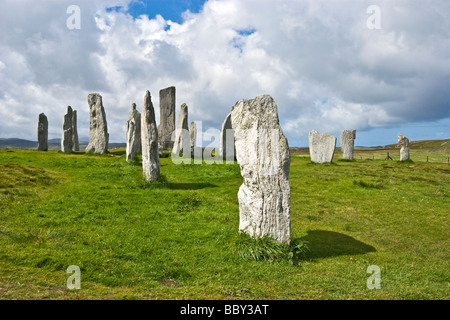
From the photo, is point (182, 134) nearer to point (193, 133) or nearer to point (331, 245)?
point (193, 133)

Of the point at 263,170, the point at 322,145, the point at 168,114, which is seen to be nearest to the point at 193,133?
the point at 168,114

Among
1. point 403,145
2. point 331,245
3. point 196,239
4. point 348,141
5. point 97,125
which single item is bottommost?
point 331,245

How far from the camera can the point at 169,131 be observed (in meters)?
36.0

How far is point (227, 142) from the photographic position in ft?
93.4

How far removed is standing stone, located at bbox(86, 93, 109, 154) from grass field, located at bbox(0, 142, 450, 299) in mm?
12899

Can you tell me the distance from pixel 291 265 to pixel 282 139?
3505 millimetres

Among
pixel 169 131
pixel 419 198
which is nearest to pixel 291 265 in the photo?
pixel 419 198

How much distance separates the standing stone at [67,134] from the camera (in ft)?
110

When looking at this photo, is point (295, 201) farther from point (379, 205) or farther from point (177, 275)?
point (177, 275)

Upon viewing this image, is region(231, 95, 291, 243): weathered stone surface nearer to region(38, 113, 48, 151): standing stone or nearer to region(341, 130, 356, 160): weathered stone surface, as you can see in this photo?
region(341, 130, 356, 160): weathered stone surface

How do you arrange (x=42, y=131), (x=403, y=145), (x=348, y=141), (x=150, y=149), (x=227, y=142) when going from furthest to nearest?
1. (x=42, y=131)
2. (x=348, y=141)
3. (x=403, y=145)
4. (x=227, y=142)
5. (x=150, y=149)

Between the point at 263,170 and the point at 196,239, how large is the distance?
2865 millimetres

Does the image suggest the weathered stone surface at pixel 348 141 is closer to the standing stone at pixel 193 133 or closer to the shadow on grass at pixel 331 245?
the standing stone at pixel 193 133

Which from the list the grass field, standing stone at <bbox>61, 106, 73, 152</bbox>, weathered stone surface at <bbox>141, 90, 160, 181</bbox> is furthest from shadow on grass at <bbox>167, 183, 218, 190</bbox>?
standing stone at <bbox>61, 106, 73, 152</bbox>
